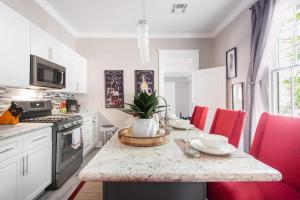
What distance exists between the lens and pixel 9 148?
1660 millimetres

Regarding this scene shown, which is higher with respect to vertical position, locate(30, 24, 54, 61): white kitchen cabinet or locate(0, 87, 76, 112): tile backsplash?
locate(30, 24, 54, 61): white kitchen cabinet

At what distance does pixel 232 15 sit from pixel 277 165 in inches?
125

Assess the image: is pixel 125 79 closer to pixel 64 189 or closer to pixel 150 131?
pixel 64 189

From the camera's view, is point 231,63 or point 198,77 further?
point 198,77

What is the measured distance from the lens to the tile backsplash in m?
2.32

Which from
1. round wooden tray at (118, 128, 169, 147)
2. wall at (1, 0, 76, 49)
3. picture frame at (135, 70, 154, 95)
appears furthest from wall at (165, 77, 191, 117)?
round wooden tray at (118, 128, 169, 147)

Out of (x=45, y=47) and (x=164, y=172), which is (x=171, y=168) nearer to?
(x=164, y=172)

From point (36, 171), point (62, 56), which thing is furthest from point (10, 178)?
point (62, 56)

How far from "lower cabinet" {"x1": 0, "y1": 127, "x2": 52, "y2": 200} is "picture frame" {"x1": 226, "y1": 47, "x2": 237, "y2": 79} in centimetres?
325

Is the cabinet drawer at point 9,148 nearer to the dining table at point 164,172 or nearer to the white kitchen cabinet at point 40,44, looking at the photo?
the dining table at point 164,172

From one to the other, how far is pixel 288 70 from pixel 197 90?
2134 millimetres

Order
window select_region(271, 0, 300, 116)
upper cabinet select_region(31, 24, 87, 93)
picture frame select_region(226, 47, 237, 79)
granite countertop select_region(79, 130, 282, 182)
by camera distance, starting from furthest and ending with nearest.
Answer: picture frame select_region(226, 47, 237, 79), upper cabinet select_region(31, 24, 87, 93), window select_region(271, 0, 300, 116), granite countertop select_region(79, 130, 282, 182)

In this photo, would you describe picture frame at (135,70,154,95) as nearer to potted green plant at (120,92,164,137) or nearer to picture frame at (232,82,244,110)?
picture frame at (232,82,244,110)

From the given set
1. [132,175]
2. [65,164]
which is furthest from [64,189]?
[132,175]
